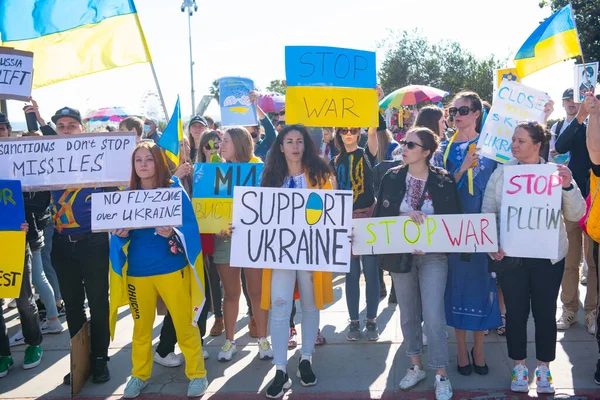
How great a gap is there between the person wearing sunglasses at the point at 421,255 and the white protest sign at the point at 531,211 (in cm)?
37

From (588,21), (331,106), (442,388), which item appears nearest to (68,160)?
(331,106)

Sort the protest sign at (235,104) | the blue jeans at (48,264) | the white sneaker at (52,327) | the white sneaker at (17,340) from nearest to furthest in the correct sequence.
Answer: the white sneaker at (17,340) < the white sneaker at (52,327) < the blue jeans at (48,264) < the protest sign at (235,104)

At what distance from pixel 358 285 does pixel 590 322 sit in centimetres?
215

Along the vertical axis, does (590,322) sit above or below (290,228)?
below

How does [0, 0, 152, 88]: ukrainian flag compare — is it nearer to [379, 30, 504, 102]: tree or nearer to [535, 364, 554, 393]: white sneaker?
[535, 364, 554, 393]: white sneaker

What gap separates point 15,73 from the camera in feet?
15.6

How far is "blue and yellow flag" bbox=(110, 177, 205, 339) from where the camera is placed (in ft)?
14.1

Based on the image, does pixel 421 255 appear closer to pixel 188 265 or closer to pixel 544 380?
pixel 544 380

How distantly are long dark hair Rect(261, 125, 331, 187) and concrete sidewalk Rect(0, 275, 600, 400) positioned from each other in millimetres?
1565

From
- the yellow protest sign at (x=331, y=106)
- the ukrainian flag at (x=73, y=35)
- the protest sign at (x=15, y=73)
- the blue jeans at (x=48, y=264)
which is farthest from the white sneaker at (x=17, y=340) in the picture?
the yellow protest sign at (x=331, y=106)

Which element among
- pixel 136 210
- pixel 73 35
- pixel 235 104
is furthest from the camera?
pixel 235 104

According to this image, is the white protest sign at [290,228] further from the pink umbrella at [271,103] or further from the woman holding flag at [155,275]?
the pink umbrella at [271,103]

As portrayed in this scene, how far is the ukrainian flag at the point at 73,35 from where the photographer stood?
4.77m

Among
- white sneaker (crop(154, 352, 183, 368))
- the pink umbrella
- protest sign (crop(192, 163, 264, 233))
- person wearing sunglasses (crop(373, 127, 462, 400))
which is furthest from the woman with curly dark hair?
the pink umbrella
